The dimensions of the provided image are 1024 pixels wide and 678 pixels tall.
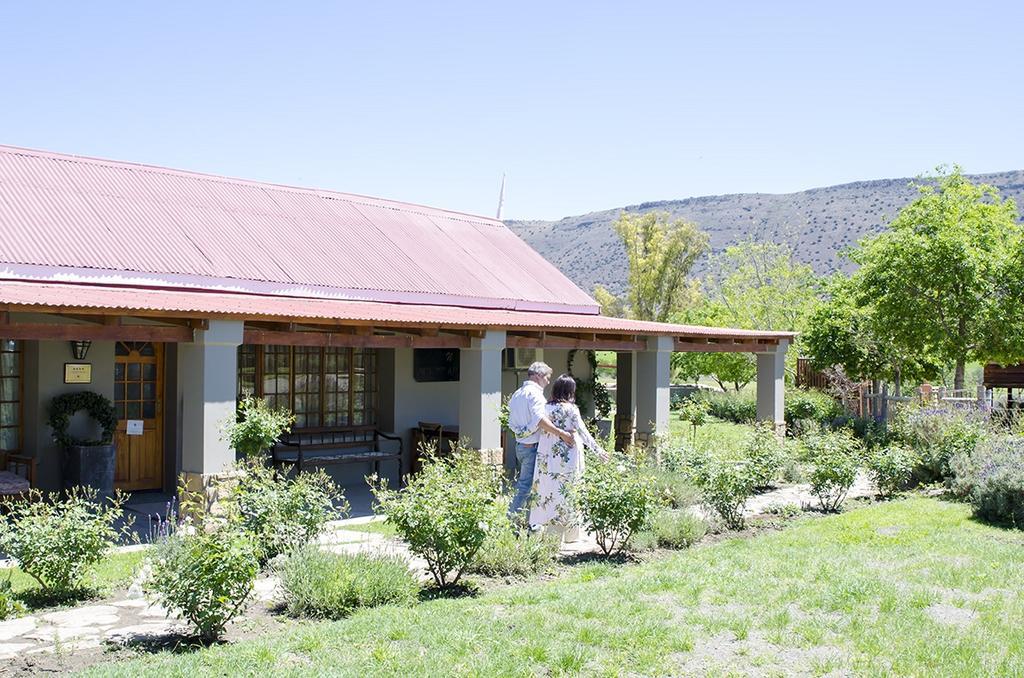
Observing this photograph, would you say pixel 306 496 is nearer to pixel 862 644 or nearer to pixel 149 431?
pixel 862 644

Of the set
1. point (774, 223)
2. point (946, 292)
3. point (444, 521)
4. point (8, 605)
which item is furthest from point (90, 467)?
point (774, 223)

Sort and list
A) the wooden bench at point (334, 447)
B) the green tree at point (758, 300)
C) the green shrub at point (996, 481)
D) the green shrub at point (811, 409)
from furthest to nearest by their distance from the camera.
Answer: the green tree at point (758, 300) → the green shrub at point (811, 409) → the wooden bench at point (334, 447) → the green shrub at point (996, 481)

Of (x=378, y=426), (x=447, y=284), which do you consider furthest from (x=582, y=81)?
(x=378, y=426)

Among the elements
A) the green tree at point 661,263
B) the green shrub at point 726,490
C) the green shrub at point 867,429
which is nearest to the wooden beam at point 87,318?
the green shrub at point 726,490

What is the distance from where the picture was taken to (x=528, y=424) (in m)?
9.12

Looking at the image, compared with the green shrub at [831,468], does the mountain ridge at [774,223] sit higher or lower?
higher

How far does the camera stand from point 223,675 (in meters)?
5.40

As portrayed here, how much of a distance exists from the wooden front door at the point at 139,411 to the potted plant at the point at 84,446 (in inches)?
27.8

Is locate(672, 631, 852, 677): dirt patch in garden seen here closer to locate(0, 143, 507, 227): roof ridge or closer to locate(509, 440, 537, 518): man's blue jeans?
locate(509, 440, 537, 518): man's blue jeans

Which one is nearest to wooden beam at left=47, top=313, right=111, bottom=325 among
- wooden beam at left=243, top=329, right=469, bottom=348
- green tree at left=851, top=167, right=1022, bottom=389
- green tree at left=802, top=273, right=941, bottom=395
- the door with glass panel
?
the door with glass panel

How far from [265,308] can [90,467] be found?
2.93 meters

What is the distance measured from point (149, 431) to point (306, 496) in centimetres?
562

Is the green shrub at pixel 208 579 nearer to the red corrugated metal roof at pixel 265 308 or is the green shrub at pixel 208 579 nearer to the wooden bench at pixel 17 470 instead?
the red corrugated metal roof at pixel 265 308

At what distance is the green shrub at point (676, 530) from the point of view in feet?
31.0
